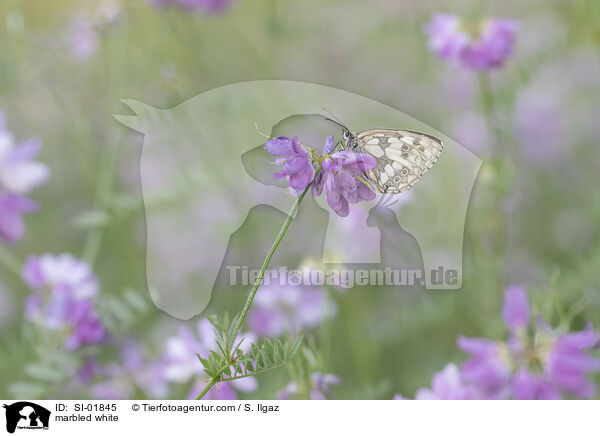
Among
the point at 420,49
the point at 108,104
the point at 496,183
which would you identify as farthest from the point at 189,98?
the point at 420,49

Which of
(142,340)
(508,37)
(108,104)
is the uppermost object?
(108,104)

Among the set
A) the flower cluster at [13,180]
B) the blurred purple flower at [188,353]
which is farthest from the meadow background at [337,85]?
the flower cluster at [13,180]

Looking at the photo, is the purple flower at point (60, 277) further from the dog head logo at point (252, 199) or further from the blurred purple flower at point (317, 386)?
the blurred purple flower at point (317, 386)

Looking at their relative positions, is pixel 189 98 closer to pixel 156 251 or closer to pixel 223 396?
pixel 156 251

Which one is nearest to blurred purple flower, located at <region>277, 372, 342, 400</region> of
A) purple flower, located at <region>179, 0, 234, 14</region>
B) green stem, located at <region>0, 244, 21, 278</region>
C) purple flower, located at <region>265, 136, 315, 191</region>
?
purple flower, located at <region>265, 136, 315, 191</region>

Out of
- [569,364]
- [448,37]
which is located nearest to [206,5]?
[448,37]

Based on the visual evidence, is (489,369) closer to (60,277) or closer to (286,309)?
(286,309)
